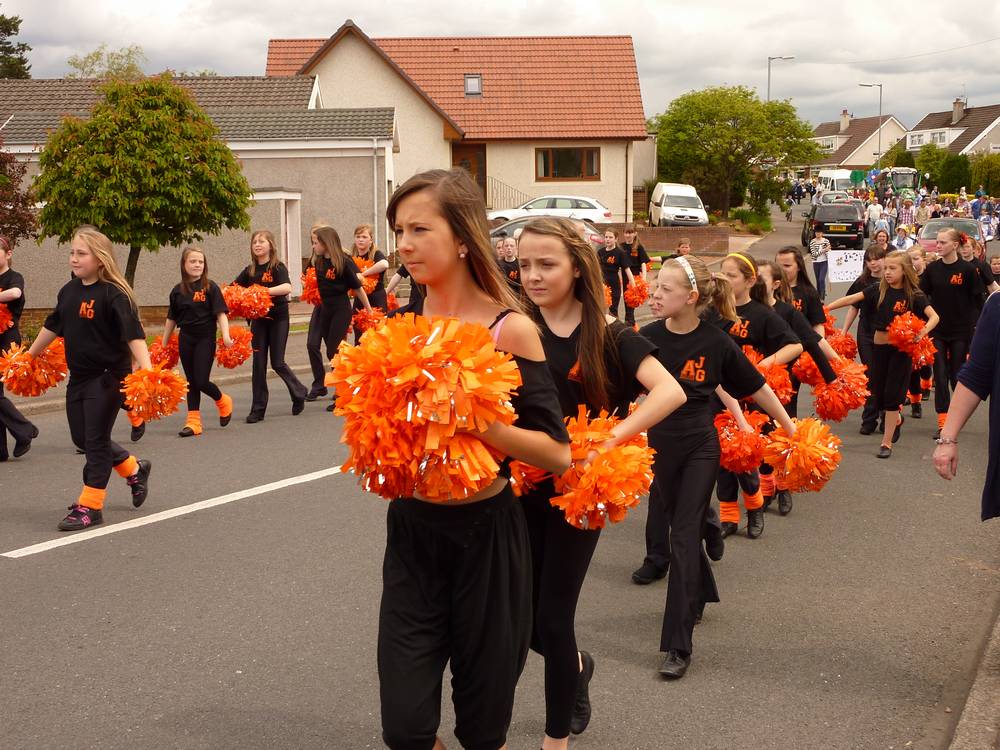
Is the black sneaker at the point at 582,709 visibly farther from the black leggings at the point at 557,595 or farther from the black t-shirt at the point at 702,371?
the black t-shirt at the point at 702,371

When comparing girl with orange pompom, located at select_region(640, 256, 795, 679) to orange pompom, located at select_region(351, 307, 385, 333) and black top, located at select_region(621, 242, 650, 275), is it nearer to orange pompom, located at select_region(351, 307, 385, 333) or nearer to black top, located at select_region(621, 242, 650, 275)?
orange pompom, located at select_region(351, 307, 385, 333)

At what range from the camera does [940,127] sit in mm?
129375

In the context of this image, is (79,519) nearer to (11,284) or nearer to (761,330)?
(11,284)

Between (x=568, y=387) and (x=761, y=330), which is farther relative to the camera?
(x=761, y=330)

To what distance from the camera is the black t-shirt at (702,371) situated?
5273 millimetres

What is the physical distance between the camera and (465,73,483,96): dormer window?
46656mm

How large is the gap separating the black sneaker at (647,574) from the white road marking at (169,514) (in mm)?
3088

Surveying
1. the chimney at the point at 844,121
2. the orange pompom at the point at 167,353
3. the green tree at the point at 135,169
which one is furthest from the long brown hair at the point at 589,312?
the chimney at the point at 844,121

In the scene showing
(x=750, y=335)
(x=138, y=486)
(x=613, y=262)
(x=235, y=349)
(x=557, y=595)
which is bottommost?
(x=138, y=486)

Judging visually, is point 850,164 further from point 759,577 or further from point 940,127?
point 759,577

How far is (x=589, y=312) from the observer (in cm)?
393

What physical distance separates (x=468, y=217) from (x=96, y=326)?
4.65m

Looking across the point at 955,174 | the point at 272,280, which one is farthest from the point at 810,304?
the point at 955,174

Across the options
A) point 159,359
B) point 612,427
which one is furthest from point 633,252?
point 612,427
